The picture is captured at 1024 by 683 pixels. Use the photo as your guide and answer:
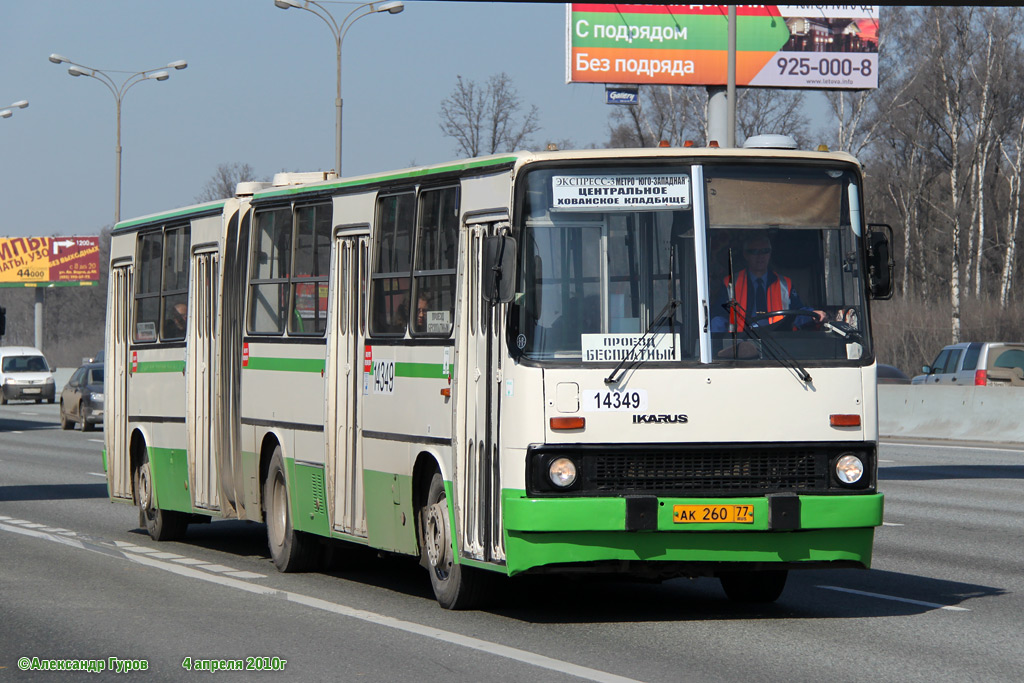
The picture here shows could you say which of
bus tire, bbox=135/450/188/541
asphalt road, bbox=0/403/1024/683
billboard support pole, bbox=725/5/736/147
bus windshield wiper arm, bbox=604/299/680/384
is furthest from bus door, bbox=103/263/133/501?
billboard support pole, bbox=725/5/736/147

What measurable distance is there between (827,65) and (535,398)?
1454 inches

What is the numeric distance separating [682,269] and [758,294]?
47 cm

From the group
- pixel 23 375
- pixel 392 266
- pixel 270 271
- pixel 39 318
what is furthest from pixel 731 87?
pixel 39 318

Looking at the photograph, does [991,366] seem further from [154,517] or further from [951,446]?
[154,517]

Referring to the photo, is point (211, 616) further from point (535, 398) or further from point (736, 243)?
point (736, 243)

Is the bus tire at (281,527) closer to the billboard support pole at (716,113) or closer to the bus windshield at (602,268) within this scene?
the bus windshield at (602,268)

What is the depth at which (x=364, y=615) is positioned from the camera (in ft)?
33.8

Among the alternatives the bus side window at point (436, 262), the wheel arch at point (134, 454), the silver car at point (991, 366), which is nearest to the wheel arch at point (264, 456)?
the bus side window at point (436, 262)

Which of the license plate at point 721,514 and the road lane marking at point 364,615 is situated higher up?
the license plate at point 721,514

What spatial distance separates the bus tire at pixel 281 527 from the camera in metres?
12.8

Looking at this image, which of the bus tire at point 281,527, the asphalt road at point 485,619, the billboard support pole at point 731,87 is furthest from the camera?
the billboard support pole at point 731,87

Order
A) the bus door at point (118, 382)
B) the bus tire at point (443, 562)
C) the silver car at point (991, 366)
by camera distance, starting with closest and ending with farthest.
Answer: the bus tire at point (443, 562), the bus door at point (118, 382), the silver car at point (991, 366)

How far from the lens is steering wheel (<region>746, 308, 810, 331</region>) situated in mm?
Answer: 9758

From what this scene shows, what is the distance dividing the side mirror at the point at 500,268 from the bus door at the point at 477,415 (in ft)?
0.63
